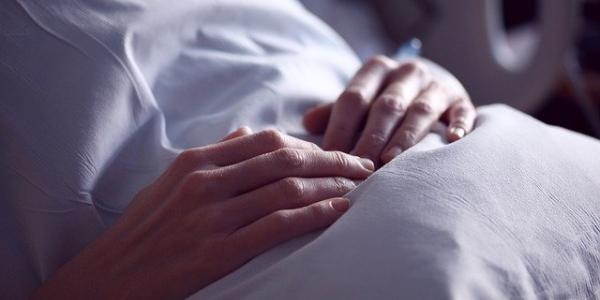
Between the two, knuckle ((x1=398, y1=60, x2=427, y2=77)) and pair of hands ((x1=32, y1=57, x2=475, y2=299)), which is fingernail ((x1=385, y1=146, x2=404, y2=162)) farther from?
knuckle ((x1=398, y1=60, x2=427, y2=77))

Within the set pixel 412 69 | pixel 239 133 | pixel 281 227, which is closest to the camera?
pixel 281 227

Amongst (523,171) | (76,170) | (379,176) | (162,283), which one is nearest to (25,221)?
(76,170)

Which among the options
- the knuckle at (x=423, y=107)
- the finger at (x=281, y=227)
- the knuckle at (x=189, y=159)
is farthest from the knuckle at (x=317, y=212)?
the knuckle at (x=423, y=107)

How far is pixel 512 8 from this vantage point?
2.40 m

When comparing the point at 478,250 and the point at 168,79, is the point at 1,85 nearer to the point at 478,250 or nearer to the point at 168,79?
the point at 168,79

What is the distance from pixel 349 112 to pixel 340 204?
7.4 inches

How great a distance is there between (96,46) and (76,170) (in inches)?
5.0

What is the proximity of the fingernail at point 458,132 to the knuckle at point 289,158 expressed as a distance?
0.19 m

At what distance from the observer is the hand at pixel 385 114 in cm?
78

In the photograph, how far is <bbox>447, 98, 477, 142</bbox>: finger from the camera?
0.78 metres

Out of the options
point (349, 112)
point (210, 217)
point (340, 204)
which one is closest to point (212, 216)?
point (210, 217)

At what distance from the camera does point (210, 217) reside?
2.13 feet

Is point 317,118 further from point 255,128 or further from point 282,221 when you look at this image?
point 282,221

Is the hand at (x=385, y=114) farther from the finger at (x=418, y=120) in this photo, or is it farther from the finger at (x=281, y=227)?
the finger at (x=281, y=227)
